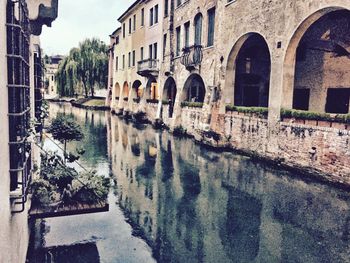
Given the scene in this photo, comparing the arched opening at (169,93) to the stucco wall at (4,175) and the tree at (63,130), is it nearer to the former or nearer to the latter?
the tree at (63,130)

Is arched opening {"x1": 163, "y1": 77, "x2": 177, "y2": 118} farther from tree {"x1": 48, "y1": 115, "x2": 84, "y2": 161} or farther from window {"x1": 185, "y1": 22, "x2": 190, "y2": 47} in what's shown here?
tree {"x1": 48, "y1": 115, "x2": 84, "y2": 161}

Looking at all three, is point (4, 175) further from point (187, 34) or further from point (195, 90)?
point (195, 90)

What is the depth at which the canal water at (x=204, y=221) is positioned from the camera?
5.48 meters

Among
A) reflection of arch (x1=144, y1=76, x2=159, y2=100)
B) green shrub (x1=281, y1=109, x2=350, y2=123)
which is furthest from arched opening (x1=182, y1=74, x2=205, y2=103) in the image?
green shrub (x1=281, y1=109, x2=350, y2=123)

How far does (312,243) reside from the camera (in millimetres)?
5992

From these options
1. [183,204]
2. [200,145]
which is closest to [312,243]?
[183,204]

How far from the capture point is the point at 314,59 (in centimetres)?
1619

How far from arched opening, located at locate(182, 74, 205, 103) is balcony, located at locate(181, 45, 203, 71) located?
6.62 feet

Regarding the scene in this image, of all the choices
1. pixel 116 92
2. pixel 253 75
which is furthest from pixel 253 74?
pixel 116 92

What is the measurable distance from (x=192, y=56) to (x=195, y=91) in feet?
15.7

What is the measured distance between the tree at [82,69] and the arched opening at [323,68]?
3312cm

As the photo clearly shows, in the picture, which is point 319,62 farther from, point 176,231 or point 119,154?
point 176,231

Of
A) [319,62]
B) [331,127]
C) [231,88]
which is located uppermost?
[319,62]

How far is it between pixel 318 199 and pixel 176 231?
14.2 feet
